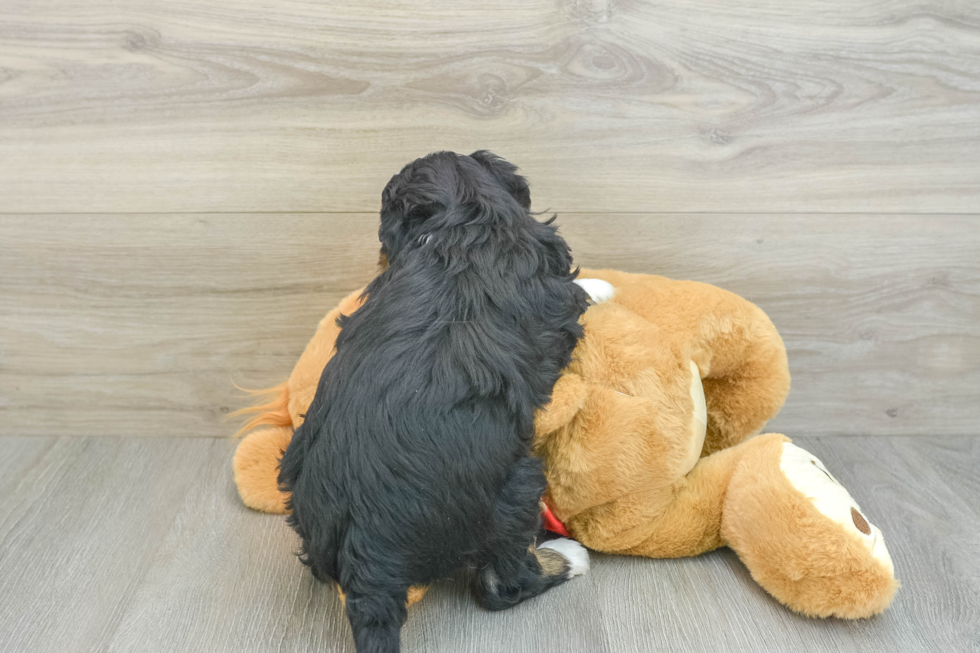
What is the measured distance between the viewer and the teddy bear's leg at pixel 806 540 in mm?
852

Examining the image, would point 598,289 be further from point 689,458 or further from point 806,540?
point 806,540

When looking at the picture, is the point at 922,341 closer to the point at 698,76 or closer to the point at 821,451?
the point at 821,451

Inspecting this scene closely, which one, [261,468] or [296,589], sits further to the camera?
[261,468]

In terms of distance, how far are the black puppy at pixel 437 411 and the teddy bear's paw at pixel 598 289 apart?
0.11m

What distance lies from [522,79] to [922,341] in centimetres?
87

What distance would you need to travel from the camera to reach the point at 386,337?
2.72 ft

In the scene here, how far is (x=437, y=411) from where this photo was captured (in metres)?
0.79

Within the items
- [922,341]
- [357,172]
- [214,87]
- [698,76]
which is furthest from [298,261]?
[922,341]

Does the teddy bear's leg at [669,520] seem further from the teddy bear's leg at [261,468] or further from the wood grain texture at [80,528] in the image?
the wood grain texture at [80,528]

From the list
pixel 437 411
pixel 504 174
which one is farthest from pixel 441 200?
pixel 437 411

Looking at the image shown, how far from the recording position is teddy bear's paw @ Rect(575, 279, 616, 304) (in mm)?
1023

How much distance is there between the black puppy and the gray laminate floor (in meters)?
0.10

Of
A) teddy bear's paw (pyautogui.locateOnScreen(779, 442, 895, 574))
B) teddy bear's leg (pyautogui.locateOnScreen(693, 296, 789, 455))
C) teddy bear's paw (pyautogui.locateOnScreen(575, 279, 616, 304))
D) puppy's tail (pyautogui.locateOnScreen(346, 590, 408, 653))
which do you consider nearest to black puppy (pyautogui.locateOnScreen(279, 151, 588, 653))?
puppy's tail (pyautogui.locateOnScreen(346, 590, 408, 653))

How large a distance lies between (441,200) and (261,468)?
0.57 m
